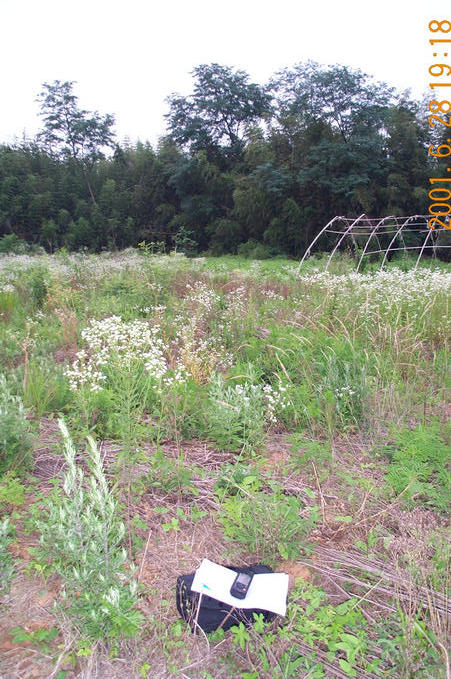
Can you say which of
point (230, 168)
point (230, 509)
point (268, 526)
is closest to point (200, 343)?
point (230, 509)

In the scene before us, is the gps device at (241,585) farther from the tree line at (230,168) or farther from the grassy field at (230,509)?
the tree line at (230,168)

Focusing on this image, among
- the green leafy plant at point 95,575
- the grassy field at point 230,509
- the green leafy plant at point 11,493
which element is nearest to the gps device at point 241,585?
the grassy field at point 230,509

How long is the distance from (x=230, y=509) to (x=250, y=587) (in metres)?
0.37

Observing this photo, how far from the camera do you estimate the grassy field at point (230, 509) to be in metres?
1.35

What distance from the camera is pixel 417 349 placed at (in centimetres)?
374

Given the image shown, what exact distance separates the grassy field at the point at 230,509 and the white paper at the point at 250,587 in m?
0.07

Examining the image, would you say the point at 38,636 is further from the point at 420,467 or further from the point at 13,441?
the point at 420,467

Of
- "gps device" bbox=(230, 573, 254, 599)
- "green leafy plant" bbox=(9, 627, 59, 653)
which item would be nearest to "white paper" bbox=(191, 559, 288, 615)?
"gps device" bbox=(230, 573, 254, 599)

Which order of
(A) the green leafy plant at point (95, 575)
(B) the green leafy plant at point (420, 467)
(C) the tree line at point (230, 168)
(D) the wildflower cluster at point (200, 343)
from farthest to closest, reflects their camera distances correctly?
(C) the tree line at point (230, 168) < (D) the wildflower cluster at point (200, 343) < (B) the green leafy plant at point (420, 467) < (A) the green leafy plant at point (95, 575)

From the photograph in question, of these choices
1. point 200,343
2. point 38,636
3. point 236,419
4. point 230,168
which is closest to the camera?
point 38,636

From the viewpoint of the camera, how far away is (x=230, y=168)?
24.9 metres

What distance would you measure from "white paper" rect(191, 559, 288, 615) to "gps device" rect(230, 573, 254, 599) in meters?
0.01

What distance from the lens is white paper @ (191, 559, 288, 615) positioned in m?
1.46

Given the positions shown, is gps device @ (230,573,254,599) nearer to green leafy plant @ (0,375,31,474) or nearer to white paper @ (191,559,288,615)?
white paper @ (191,559,288,615)
